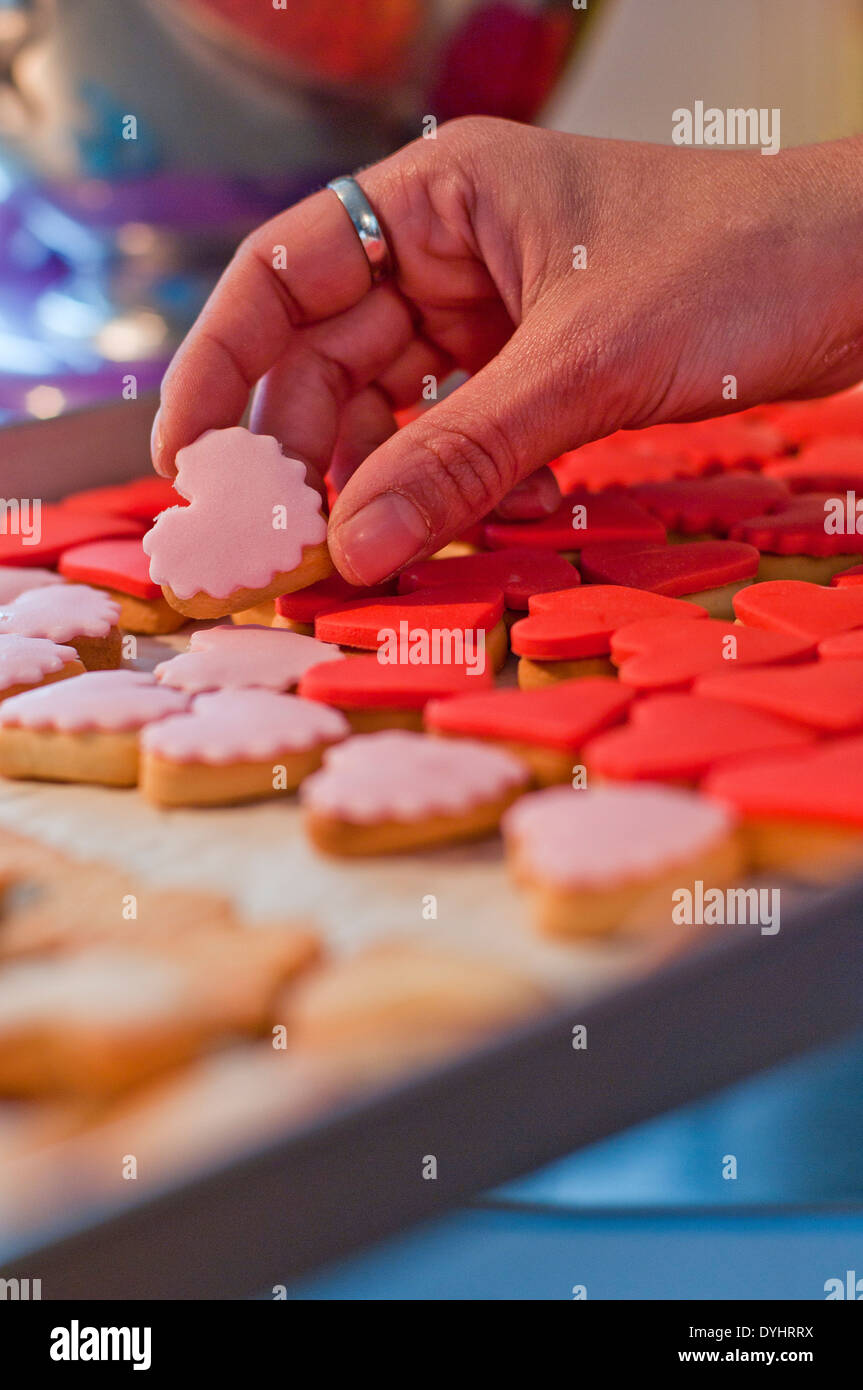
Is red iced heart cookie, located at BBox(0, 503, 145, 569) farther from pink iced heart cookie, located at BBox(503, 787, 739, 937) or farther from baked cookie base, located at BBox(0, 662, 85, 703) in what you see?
pink iced heart cookie, located at BBox(503, 787, 739, 937)

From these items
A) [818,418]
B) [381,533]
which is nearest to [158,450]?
[381,533]

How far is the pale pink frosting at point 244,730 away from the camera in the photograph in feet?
1.99

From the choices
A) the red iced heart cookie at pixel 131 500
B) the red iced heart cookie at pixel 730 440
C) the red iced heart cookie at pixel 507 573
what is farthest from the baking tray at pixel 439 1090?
the red iced heart cookie at pixel 730 440

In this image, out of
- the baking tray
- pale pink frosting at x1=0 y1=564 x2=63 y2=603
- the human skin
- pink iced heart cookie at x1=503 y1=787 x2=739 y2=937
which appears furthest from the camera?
pale pink frosting at x1=0 y1=564 x2=63 y2=603

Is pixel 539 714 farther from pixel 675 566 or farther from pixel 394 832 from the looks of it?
pixel 675 566

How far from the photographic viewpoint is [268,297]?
1.00 metres

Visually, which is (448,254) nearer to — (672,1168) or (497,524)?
(497,524)

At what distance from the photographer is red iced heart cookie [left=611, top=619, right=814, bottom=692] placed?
0.65 metres

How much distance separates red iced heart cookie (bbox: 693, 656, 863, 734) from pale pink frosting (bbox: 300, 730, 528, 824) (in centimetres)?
12

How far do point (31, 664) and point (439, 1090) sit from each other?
1.49ft

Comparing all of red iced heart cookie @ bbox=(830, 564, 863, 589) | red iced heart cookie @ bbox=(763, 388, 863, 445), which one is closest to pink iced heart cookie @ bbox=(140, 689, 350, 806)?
red iced heart cookie @ bbox=(830, 564, 863, 589)

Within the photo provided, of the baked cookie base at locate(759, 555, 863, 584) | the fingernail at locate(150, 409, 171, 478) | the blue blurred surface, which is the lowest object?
the blue blurred surface

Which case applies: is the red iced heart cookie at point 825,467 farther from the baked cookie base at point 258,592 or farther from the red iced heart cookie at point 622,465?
the baked cookie base at point 258,592

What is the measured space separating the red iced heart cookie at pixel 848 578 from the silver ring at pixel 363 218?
0.46 m
